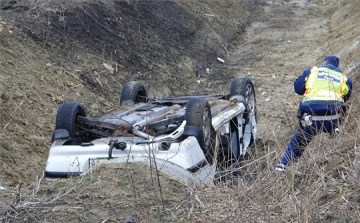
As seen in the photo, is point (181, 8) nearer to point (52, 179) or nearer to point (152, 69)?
point (152, 69)

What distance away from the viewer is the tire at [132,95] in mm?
8547

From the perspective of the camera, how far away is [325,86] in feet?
24.4

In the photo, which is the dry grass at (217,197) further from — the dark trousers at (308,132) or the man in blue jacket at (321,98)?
the man in blue jacket at (321,98)

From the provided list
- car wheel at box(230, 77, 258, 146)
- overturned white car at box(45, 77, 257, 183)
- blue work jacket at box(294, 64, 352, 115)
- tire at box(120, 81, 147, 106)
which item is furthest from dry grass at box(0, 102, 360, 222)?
tire at box(120, 81, 147, 106)

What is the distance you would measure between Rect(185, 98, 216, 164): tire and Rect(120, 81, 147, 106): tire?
205 cm

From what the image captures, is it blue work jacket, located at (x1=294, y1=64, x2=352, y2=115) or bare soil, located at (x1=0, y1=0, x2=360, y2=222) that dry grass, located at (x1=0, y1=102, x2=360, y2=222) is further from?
A: blue work jacket, located at (x1=294, y1=64, x2=352, y2=115)

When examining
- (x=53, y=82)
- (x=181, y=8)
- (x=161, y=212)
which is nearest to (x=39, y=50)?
(x=53, y=82)

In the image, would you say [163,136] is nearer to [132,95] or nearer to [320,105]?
[320,105]

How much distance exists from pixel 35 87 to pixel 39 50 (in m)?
1.41

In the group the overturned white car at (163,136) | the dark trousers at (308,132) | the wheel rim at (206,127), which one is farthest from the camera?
the dark trousers at (308,132)

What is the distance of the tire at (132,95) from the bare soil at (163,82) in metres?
1.19

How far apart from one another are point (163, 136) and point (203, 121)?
50 centimetres

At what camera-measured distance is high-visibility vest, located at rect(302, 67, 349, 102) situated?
7.38 metres

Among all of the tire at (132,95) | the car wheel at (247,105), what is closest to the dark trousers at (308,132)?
the car wheel at (247,105)
